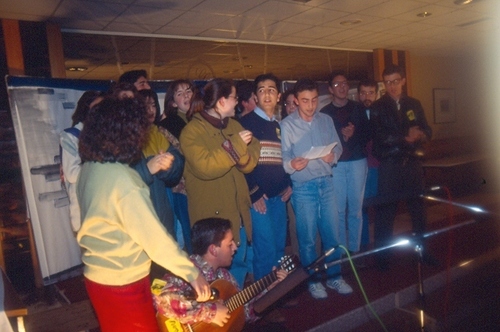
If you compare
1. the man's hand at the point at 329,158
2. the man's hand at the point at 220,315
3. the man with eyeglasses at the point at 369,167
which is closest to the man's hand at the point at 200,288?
the man's hand at the point at 220,315

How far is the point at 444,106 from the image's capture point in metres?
10.5

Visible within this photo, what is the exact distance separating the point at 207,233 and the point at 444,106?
10.1 meters

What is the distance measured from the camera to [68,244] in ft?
12.8

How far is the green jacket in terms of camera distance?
8.41 ft

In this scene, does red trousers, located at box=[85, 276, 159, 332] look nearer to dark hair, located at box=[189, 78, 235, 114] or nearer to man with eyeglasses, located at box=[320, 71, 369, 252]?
dark hair, located at box=[189, 78, 235, 114]

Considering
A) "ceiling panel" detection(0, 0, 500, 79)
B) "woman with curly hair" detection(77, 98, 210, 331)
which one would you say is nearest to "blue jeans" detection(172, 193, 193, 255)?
"woman with curly hair" detection(77, 98, 210, 331)

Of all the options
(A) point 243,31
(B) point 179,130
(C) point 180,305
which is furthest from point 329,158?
(A) point 243,31

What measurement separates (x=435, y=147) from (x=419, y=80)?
82.8 inches

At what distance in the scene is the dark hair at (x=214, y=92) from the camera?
268 cm

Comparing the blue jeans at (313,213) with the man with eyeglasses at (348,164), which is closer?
the blue jeans at (313,213)

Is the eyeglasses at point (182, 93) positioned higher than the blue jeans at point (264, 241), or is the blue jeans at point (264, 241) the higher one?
the eyeglasses at point (182, 93)

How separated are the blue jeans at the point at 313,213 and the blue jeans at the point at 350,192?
388 millimetres

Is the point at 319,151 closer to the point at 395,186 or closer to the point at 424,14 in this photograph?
the point at 395,186

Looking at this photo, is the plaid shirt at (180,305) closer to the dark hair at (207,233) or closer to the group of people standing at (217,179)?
the group of people standing at (217,179)
